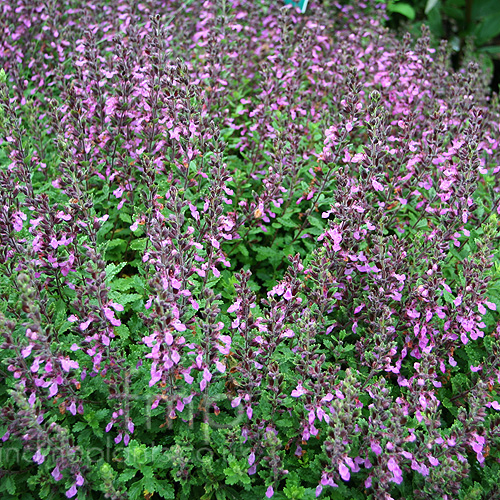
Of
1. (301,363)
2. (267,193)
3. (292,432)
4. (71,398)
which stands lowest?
(71,398)

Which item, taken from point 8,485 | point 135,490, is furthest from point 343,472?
point 8,485

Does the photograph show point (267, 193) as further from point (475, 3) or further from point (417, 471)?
point (475, 3)

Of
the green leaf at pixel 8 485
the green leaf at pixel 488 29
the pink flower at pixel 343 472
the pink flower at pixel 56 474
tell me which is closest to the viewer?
the pink flower at pixel 343 472

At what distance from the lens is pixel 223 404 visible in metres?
3.10

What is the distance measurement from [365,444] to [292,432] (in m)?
0.46

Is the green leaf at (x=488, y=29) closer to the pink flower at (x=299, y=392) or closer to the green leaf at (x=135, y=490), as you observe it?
the pink flower at (x=299, y=392)

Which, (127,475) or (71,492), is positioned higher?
(127,475)

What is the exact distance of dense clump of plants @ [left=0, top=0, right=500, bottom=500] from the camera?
2629 millimetres

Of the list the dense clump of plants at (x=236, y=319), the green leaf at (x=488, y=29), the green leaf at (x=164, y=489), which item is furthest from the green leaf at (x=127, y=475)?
the green leaf at (x=488, y=29)

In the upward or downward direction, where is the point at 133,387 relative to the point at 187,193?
downward

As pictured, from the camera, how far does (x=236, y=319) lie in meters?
2.80

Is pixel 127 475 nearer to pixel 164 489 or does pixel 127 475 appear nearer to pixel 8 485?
pixel 164 489

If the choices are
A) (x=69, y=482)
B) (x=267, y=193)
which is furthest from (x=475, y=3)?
(x=69, y=482)

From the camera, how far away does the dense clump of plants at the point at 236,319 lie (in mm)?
2629
